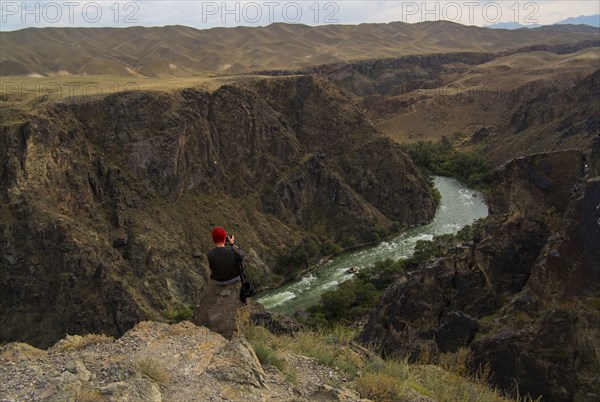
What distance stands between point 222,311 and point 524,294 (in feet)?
38.4

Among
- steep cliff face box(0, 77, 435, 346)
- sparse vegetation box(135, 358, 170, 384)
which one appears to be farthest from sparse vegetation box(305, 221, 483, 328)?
sparse vegetation box(135, 358, 170, 384)

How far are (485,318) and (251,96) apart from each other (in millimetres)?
49904

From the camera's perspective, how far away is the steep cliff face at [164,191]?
130ft

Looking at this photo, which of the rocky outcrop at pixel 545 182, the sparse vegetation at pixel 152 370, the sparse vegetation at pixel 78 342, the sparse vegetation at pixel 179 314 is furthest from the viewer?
the sparse vegetation at pixel 179 314

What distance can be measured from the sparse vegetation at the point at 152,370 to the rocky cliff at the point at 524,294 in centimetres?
1069

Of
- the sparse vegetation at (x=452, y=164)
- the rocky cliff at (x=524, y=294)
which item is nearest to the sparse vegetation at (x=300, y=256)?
the rocky cliff at (x=524, y=294)

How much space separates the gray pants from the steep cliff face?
30.7m

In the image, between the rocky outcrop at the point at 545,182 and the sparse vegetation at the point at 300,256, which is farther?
the sparse vegetation at the point at 300,256

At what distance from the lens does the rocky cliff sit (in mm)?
14609

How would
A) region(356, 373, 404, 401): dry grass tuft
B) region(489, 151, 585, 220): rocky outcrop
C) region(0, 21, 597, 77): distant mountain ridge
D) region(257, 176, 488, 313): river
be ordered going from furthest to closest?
region(0, 21, 597, 77): distant mountain ridge < region(257, 176, 488, 313): river < region(489, 151, 585, 220): rocky outcrop < region(356, 373, 404, 401): dry grass tuft

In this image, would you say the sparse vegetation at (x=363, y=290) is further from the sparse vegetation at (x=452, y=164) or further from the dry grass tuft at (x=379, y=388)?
the sparse vegetation at (x=452, y=164)

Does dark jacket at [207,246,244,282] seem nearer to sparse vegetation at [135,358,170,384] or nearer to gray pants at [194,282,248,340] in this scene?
gray pants at [194,282,248,340]

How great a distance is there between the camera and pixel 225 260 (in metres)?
10.2

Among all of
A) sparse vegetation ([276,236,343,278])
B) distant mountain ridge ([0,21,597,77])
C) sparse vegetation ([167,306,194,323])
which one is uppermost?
distant mountain ridge ([0,21,597,77])
